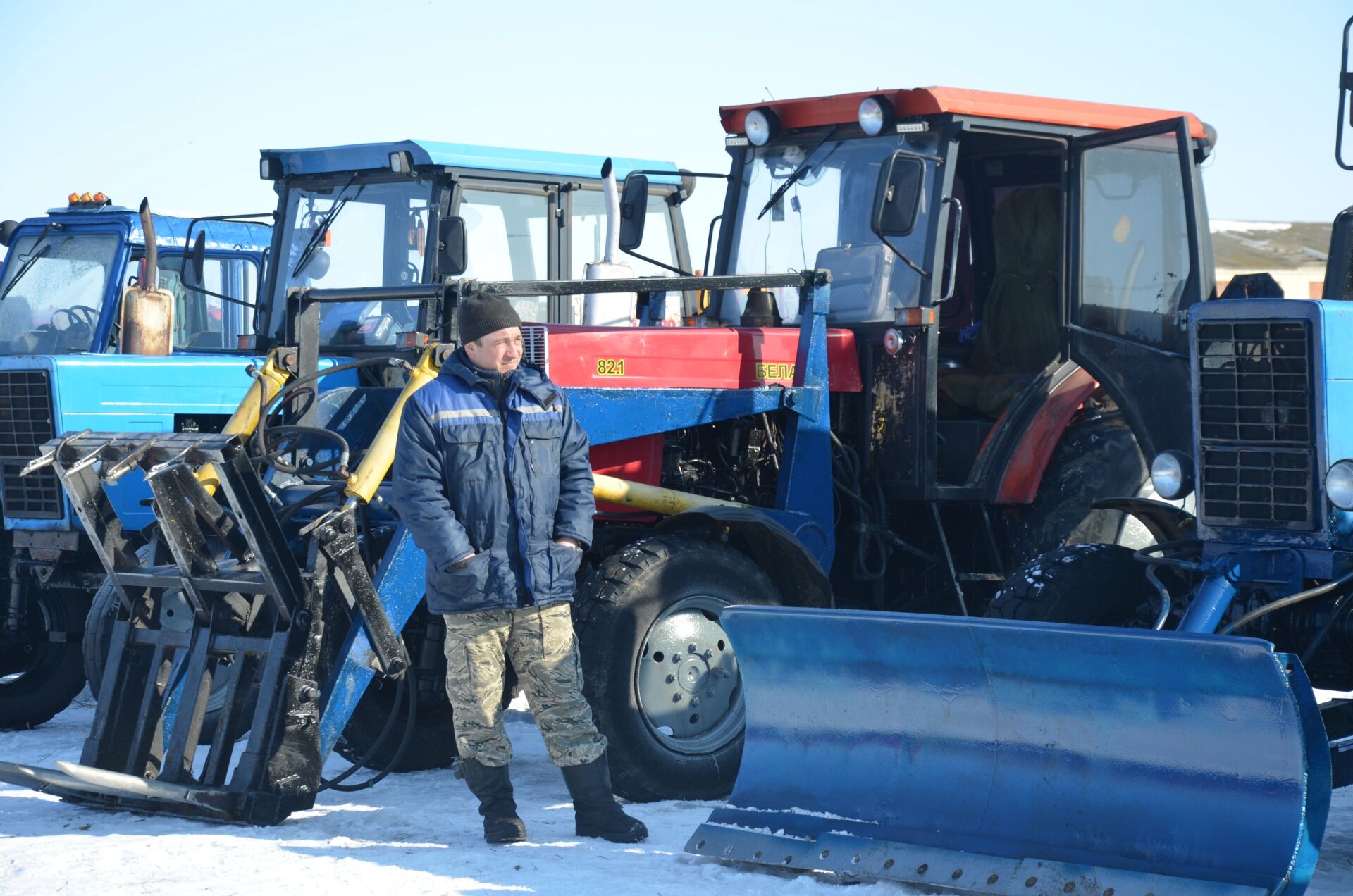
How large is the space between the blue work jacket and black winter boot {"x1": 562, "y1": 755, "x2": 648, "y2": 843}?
537mm

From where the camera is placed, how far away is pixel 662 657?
19.3 feet

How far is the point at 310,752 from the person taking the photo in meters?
5.30

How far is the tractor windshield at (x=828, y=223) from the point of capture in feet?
22.5

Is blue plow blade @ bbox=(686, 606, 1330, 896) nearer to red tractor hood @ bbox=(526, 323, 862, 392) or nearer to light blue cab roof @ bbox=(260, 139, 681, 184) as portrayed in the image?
red tractor hood @ bbox=(526, 323, 862, 392)

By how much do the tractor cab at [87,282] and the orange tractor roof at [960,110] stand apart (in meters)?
3.38

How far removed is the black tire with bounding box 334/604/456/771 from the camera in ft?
20.0

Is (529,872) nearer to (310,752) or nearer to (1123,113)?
(310,752)

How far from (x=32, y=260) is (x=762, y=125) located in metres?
4.63

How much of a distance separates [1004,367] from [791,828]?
3.11 meters

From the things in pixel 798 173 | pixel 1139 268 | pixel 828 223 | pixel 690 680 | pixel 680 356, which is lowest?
pixel 690 680

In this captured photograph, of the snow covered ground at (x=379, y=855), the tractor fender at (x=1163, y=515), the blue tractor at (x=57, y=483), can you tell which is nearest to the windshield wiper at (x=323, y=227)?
the blue tractor at (x=57, y=483)

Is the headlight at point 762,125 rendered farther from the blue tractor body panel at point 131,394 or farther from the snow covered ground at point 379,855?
the snow covered ground at point 379,855

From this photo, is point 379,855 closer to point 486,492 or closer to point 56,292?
point 486,492

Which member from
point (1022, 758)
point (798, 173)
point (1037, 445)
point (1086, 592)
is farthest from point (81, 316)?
point (1022, 758)
